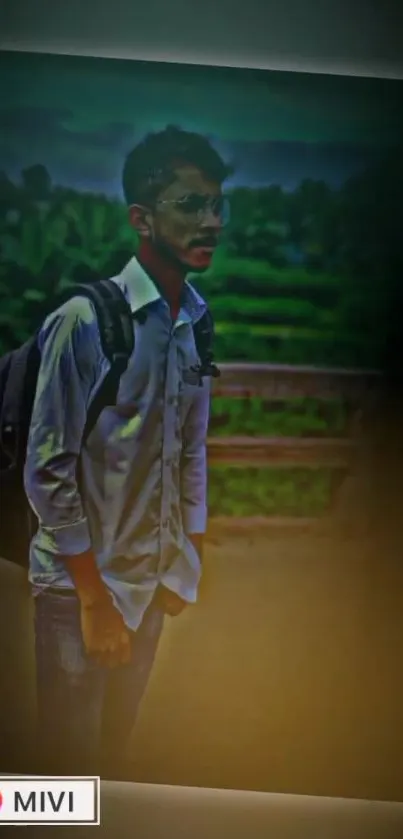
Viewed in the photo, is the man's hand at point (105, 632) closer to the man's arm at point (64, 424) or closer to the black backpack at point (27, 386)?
the man's arm at point (64, 424)

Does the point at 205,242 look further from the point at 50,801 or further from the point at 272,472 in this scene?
the point at 50,801

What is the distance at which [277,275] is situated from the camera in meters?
1.89

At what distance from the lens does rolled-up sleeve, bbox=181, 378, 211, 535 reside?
191cm

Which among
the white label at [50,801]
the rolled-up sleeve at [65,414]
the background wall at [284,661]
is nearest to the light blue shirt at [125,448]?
the rolled-up sleeve at [65,414]

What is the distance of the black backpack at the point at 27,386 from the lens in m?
1.90

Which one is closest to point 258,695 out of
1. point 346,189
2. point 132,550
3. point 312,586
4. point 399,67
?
point 312,586

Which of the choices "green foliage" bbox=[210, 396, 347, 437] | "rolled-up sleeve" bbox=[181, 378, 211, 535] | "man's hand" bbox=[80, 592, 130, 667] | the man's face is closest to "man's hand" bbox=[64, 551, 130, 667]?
"man's hand" bbox=[80, 592, 130, 667]

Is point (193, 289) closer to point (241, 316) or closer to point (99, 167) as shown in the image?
point (241, 316)

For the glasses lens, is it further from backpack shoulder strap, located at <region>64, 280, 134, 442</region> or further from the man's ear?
backpack shoulder strap, located at <region>64, 280, 134, 442</region>

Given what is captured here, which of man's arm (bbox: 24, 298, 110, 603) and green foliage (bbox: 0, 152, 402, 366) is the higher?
green foliage (bbox: 0, 152, 402, 366)

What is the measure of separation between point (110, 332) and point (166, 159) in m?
0.38

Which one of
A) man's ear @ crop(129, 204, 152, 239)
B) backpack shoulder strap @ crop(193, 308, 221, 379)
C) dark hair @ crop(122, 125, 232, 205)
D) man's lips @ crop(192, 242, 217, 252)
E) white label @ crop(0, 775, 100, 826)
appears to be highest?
dark hair @ crop(122, 125, 232, 205)

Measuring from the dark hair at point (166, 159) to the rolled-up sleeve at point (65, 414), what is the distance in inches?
10.9

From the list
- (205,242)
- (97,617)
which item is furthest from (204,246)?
(97,617)
